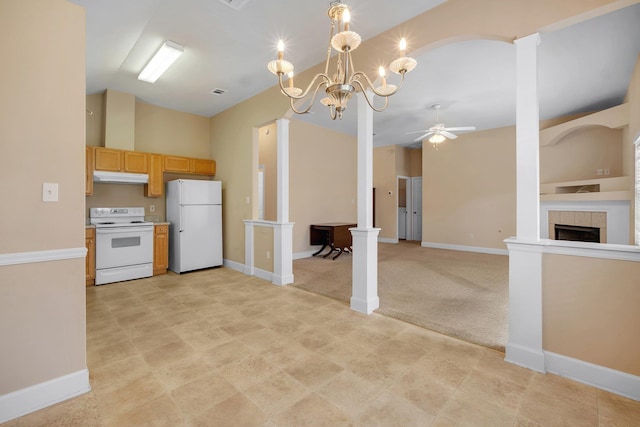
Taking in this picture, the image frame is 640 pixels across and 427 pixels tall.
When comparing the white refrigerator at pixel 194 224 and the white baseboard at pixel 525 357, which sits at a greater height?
the white refrigerator at pixel 194 224

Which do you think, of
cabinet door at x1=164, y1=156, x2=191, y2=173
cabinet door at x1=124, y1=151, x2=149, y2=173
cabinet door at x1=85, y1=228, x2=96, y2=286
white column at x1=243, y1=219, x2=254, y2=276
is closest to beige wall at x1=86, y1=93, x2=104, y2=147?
cabinet door at x1=124, y1=151, x2=149, y2=173

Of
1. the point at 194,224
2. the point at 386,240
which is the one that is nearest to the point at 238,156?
the point at 194,224

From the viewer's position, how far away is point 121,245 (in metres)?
4.16

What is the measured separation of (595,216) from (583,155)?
4.95 feet

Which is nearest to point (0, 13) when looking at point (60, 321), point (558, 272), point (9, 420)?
point (60, 321)

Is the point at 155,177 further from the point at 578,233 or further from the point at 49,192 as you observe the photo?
the point at 578,233

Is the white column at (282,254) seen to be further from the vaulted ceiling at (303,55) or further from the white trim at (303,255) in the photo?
the vaulted ceiling at (303,55)

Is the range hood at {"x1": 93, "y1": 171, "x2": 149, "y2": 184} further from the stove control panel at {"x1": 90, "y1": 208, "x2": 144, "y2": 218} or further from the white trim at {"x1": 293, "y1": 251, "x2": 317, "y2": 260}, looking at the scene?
the white trim at {"x1": 293, "y1": 251, "x2": 317, "y2": 260}

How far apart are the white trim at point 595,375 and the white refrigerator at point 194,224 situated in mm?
4707

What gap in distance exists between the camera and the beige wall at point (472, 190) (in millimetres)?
6441

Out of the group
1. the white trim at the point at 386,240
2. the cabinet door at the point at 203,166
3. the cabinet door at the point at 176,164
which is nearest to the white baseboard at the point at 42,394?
the cabinet door at the point at 176,164

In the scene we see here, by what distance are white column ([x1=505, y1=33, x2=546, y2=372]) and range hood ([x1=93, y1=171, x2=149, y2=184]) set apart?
5.10m

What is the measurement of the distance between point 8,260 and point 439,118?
6487 mm

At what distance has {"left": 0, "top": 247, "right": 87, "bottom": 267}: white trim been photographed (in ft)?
5.14
